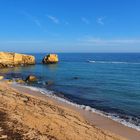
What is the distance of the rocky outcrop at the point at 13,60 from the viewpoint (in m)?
90.4

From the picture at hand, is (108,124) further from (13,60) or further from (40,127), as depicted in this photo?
(13,60)

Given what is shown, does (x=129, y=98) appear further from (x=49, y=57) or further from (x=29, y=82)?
(x=49, y=57)

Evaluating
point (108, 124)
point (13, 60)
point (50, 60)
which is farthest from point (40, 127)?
point (50, 60)

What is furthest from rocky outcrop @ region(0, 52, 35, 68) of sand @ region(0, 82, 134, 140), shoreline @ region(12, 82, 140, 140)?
sand @ region(0, 82, 134, 140)

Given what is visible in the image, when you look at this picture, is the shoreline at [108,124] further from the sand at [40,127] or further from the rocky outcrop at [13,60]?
the rocky outcrop at [13,60]

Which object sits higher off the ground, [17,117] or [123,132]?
[17,117]

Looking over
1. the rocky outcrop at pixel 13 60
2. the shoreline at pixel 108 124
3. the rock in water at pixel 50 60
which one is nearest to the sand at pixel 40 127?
the shoreline at pixel 108 124

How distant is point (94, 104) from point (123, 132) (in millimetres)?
10909

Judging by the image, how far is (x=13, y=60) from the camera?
311 ft

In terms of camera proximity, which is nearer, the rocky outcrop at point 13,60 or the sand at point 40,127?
the sand at point 40,127

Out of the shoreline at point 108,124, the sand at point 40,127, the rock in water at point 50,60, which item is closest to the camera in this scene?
the sand at point 40,127

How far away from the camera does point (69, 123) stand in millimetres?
20547

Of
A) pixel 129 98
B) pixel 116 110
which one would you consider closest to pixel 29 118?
pixel 116 110

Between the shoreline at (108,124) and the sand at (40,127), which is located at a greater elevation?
the sand at (40,127)
